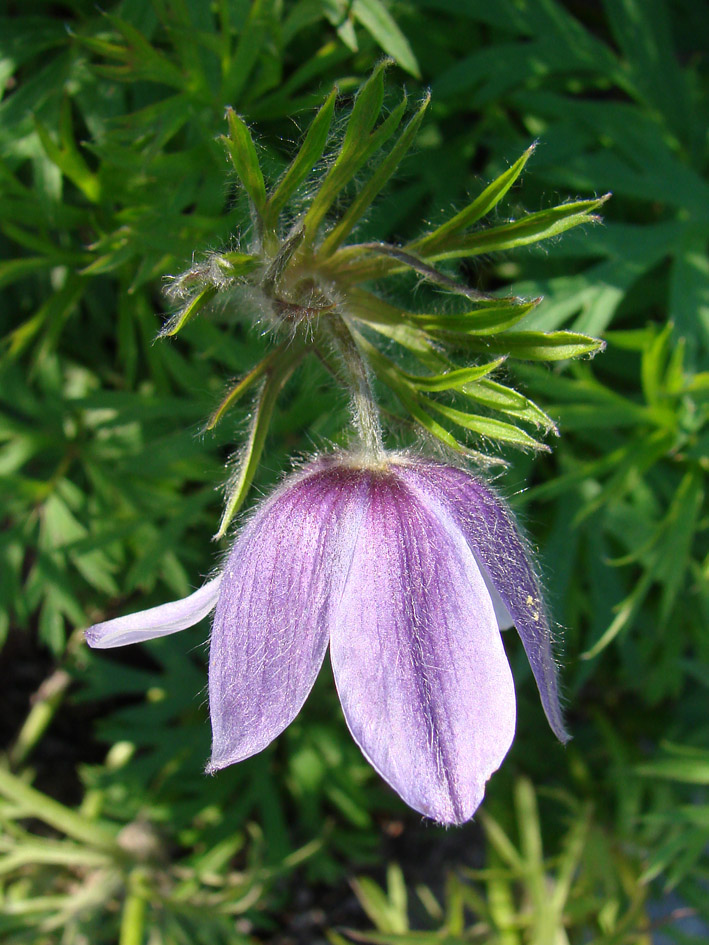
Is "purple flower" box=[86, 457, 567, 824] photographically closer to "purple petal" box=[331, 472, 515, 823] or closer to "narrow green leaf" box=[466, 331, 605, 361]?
"purple petal" box=[331, 472, 515, 823]

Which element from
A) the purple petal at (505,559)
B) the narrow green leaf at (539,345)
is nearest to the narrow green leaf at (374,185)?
the narrow green leaf at (539,345)

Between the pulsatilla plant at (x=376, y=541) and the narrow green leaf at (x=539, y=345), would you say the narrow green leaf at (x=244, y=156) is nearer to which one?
the pulsatilla plant at (x=376, y=541)

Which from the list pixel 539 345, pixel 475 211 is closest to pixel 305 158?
pixel 475 211

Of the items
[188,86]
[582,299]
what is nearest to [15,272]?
[188,86]

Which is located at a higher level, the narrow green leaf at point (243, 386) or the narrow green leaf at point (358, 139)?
the narrow green leaf at point (358, 139)

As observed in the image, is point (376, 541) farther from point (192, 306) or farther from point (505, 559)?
point (192, 306)

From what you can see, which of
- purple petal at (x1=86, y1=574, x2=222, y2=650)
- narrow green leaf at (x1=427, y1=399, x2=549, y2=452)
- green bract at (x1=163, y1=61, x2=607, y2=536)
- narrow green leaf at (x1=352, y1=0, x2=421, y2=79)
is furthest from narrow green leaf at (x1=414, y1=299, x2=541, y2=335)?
narrow green leaf at (x1=352, y1=0, x2=421, y2=79)
